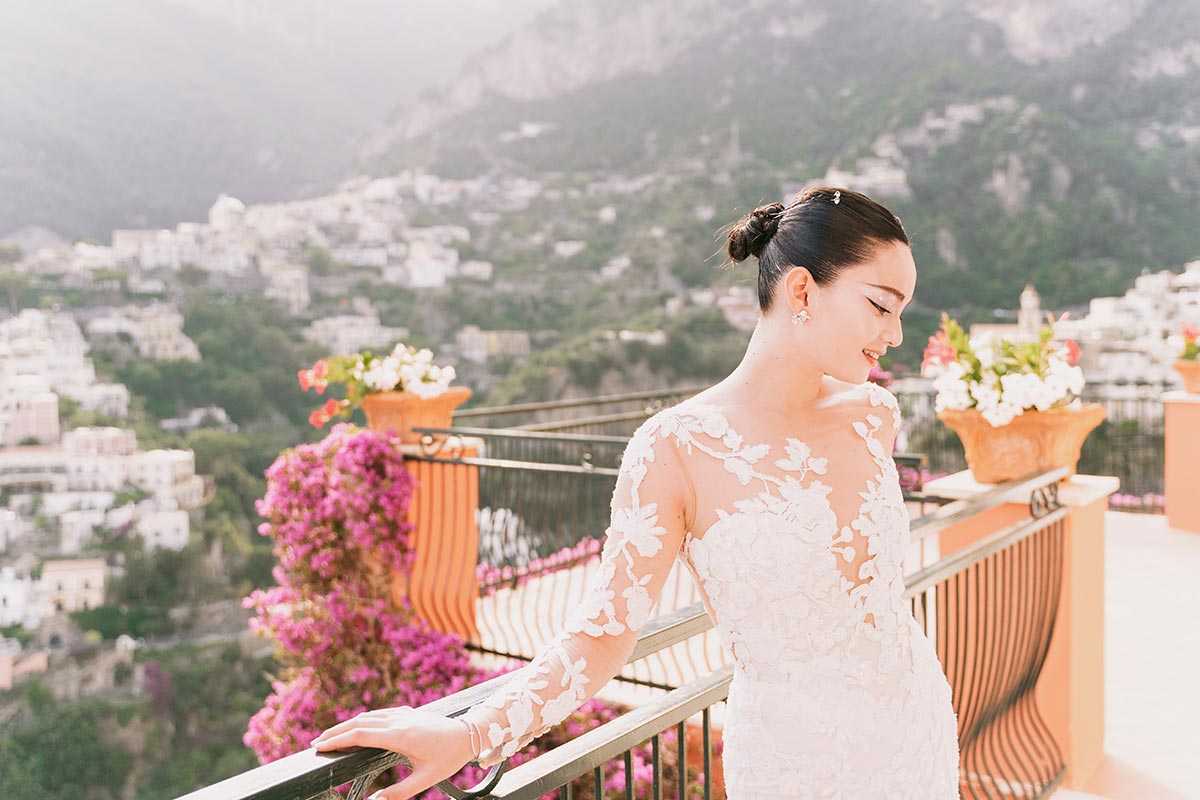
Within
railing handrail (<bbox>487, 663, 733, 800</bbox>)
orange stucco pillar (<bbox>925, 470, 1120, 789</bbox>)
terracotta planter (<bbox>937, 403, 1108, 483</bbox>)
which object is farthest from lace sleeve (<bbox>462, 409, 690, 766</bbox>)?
terracotta planter (<bbox>937, 403, 1108, 483</bbox>)

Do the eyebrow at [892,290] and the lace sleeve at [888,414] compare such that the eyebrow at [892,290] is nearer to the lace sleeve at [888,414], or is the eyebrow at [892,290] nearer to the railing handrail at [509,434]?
the lace sleeve at [888,414]

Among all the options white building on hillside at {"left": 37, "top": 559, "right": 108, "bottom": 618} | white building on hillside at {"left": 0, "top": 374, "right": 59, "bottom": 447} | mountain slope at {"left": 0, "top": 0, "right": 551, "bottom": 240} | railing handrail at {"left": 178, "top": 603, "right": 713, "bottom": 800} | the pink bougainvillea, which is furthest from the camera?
mountain slope at {"left": 0, "top": 0, "right": 551, "bottom": 240}

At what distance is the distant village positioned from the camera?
84.4 feet

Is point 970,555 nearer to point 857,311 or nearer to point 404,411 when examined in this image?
point 857,311

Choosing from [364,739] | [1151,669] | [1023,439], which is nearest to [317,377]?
[1023,439]

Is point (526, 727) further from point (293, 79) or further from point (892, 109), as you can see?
point (293, 79)

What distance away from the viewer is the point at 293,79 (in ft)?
172

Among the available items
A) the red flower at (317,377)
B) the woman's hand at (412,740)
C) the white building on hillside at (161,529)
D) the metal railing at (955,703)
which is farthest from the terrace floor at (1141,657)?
the white building on hillside at (161,529)

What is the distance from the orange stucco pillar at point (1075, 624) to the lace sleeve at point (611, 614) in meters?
2.26

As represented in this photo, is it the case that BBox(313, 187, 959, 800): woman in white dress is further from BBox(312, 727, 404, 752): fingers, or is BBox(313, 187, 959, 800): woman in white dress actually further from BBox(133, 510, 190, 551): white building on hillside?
BBox(133, 510, 190, 551): white building on hillside

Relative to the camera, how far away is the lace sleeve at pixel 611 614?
1.02 metres

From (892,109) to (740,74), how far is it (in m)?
9.38

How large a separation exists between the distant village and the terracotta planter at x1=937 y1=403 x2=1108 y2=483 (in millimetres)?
14287

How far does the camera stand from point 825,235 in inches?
46.4
